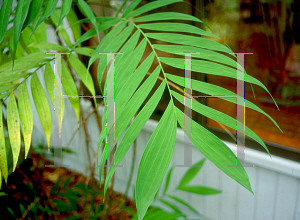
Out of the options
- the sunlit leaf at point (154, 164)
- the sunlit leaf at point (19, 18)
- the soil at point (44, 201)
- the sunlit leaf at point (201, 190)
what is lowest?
the soil at point (44, 201)

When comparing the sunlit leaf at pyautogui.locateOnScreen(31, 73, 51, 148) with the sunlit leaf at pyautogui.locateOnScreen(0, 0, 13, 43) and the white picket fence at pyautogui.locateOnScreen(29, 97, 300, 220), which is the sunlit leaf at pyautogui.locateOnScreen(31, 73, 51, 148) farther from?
the white picket fence at pyautogui.locateOnScreen(29, 97, 300, 220)

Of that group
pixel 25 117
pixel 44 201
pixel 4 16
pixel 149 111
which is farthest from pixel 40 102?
pixel 44 201

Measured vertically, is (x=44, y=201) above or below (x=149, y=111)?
below

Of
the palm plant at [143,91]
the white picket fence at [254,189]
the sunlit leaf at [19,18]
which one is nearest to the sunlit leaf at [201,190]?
the white picket fence at [254,189]

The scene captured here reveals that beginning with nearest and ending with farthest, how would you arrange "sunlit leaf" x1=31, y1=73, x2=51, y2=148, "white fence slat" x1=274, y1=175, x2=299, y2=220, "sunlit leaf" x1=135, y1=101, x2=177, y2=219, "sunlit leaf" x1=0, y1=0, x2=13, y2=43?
"sunlit leaf" x1=135, y1=101, x2=177, y2=219 → "sunlit leaf" x1=0, y1=0, x2=13, y2=43 → "sunlit leaf" x1=31, y1=73, x2=51, y2=148 → "white fence slat" x1=274, y1=175, x2=299, y2=220

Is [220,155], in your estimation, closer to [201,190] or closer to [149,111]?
[149,111]

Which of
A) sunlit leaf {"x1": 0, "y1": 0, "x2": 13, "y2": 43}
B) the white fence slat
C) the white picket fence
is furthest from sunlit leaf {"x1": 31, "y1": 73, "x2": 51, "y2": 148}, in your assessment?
the white fence slat

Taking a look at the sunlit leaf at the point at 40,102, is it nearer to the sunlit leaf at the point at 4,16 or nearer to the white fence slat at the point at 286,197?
the sunlit leaf at the point at 4,16

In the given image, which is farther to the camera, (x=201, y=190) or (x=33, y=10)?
(x=201, y=190)

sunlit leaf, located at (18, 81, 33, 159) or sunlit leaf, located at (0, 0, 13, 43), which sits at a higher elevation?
sunlit leaf, located at (0, 0, 13, 43)

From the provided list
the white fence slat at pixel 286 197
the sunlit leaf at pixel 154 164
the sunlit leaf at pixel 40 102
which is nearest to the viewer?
the sunlit leaf at pixel 154 164

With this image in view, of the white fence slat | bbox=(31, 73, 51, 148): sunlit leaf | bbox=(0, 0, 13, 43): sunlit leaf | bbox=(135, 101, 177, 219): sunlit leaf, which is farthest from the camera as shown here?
the white fence slat

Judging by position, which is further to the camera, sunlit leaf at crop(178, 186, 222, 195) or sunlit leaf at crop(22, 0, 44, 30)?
sunlit leaf at crop(178, 186, 222, 195)

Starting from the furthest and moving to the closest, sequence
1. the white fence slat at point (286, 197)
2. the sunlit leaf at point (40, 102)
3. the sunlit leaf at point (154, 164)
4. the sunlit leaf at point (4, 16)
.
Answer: the white fence slat at point (286, 197) → the sunlit leaf at point (40, 102) → the sunlit leaf at point (4, 16) → the sunlit leaf at point (154, 164)
